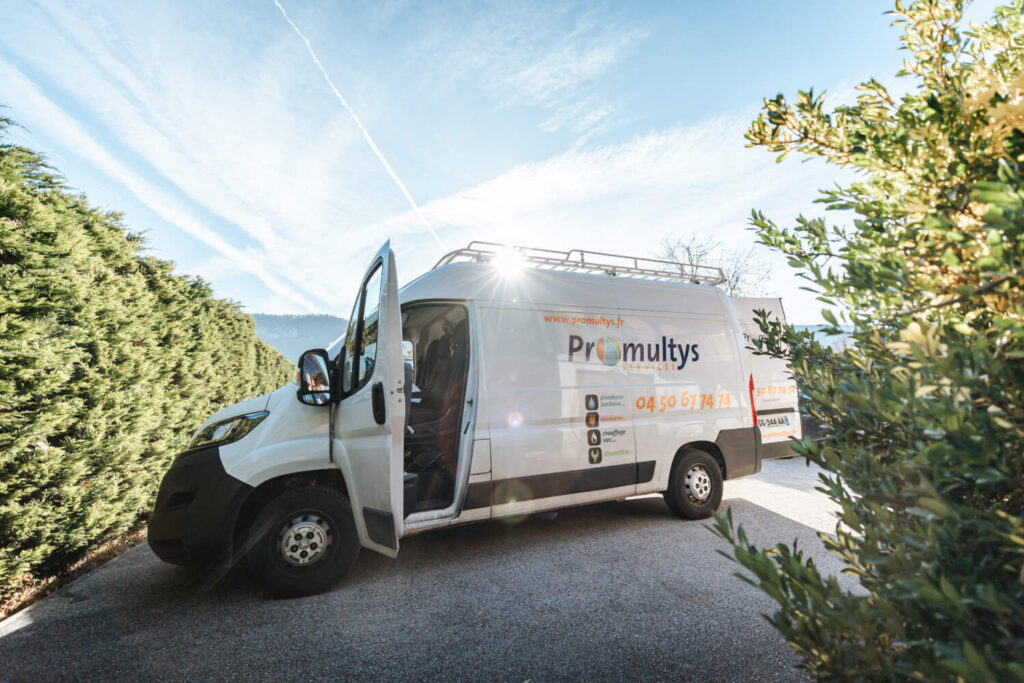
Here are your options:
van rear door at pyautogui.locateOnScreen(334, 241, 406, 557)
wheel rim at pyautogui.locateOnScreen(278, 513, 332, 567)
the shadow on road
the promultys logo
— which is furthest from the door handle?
the promultys logo

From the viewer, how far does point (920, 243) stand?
1.29 meters

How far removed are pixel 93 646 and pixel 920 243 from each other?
4.22m

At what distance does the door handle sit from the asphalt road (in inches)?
48.3

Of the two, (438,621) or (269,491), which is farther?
(269,491)

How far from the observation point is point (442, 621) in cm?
292

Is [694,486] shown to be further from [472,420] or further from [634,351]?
[472,420]

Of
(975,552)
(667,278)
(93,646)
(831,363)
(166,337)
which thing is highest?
A: (667,278)

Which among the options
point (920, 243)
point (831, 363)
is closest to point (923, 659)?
point (831, 363)

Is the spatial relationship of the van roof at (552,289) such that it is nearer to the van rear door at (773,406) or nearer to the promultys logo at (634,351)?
the promultys logo at (634,351)

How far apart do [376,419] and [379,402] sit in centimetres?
11

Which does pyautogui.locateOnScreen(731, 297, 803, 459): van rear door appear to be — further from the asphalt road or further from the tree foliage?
the tree foliage

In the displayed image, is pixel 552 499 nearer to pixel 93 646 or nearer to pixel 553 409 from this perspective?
pixel 553 409

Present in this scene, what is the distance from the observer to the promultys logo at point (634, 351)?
4492 mm

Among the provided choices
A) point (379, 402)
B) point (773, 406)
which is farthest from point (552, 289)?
point (773, 406)
